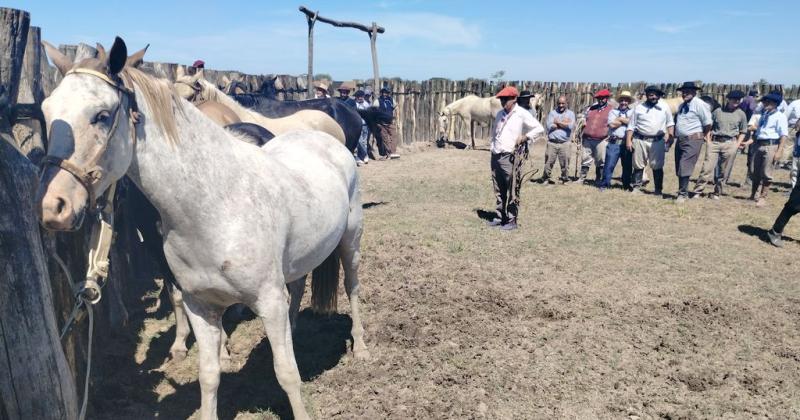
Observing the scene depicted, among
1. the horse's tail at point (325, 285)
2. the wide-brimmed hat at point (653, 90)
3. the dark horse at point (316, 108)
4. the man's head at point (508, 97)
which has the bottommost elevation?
the horse's tail at point (325, 285)

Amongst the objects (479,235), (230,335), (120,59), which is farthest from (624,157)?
(120,59)

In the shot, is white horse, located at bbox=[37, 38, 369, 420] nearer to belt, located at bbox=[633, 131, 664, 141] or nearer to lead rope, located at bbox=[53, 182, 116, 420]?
lead rope, located at bbox=[53, 182, 116, 420]

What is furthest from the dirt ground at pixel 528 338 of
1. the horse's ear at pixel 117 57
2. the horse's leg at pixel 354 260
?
the horse's ear at pixel 117 57

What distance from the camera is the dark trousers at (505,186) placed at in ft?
25.7

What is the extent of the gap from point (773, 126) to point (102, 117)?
1078 cm

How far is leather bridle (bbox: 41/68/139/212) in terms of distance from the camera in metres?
1.92

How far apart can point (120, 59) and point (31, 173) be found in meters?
0.92

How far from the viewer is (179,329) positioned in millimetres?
4492

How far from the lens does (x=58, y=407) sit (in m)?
2.52

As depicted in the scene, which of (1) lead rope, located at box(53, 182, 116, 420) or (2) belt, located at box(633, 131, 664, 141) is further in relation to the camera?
(2) belt, located at box(633, 131, 664, 141)

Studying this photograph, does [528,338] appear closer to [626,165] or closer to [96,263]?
[96,263]

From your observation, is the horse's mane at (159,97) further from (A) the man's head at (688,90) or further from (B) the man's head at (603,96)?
(B) the man's head at (603,96)

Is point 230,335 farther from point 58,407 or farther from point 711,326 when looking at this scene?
point 711,326

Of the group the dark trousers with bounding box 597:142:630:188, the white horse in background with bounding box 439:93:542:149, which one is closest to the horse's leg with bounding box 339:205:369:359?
the dark trousers with bounding box 597:142:630:188
